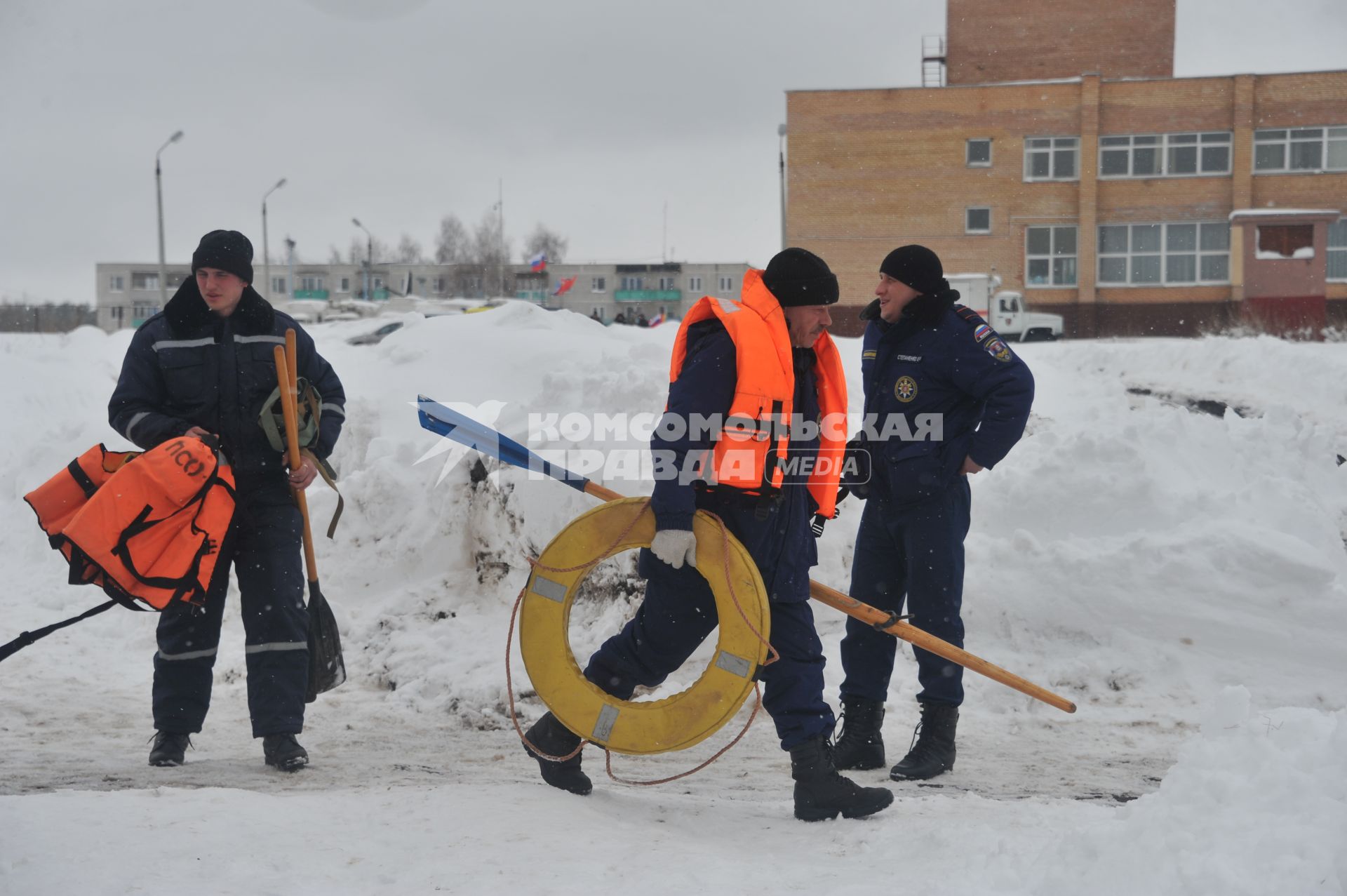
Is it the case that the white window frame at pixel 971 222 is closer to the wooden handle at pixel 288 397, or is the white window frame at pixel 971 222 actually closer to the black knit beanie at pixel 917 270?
the black knit beanie at pixel 917 270

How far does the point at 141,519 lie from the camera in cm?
357

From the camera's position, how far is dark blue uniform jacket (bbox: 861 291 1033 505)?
160 inches

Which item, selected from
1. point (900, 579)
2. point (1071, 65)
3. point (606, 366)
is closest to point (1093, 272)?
point (1071, 65)

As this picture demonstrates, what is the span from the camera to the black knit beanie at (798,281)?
3.45m

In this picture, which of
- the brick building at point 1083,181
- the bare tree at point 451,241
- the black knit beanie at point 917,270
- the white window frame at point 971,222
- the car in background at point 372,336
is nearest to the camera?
the black knit beanie at point 917,270

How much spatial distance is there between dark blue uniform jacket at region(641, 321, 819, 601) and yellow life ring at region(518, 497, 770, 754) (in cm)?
10

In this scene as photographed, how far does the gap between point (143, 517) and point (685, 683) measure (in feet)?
8.63

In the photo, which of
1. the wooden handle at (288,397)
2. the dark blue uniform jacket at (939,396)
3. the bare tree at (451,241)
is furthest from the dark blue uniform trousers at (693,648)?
the bare tree at (451,241)

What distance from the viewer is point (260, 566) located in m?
4.00

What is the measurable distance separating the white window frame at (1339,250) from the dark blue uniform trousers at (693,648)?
39530 millimetres

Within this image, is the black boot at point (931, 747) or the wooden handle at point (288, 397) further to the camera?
the black boot at point (931, 747)

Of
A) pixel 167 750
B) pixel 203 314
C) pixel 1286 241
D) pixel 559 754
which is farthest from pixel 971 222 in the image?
pixel 167 750

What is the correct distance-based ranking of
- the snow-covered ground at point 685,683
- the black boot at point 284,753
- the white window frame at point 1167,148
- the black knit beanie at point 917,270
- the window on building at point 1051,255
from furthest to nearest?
the window on building at point 1051,255 → the white window frame at point 1167,148 → the black knit beanie at point 917,270 → the black boot at point 284,753 → the snow-covered ground at point 685,683

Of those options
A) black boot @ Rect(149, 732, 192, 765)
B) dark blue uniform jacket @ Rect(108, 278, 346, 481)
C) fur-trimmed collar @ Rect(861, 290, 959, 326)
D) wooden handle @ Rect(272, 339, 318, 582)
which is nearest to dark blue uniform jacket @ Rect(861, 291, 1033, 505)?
fur-trimmed collar @ Rect(861, 290, 959, 326)
